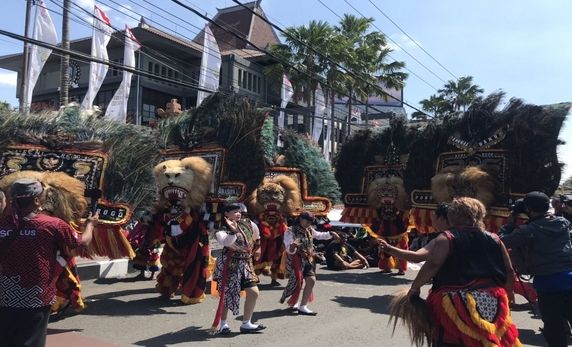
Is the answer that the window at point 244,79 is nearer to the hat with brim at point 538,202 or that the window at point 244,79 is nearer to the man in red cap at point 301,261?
the man in red cap at point 301,261

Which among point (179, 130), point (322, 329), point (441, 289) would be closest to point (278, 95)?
point (179, 130)

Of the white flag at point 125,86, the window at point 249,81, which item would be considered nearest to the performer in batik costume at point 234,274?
the white flag at point 125,86

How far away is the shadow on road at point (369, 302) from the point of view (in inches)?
292

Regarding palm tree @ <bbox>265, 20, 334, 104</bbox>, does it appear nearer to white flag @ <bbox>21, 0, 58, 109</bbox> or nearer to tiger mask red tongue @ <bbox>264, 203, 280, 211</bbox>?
white flag @ <bbox>21, 0, 58, 109</bbox>

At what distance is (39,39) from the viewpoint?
48.8 ft

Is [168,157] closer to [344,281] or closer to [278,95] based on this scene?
[344,281]

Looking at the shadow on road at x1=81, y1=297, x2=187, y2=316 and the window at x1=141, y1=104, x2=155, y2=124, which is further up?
the window at x1=141, y1=104, x2=155, y2=124

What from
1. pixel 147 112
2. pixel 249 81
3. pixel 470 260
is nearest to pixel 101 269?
pixel 470 260

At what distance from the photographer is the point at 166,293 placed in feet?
25.0

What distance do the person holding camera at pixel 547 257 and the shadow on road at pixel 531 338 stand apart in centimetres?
118

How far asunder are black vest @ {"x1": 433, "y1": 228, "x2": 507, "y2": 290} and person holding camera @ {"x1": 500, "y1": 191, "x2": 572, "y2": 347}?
1413mm

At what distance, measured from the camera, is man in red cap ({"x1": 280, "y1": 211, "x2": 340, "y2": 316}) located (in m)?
6.83

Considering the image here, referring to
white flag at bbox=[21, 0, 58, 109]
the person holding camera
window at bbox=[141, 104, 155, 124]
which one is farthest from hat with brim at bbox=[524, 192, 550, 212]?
window at bbox=[141, 104, 155, 124]

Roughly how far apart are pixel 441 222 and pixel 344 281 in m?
6.03
